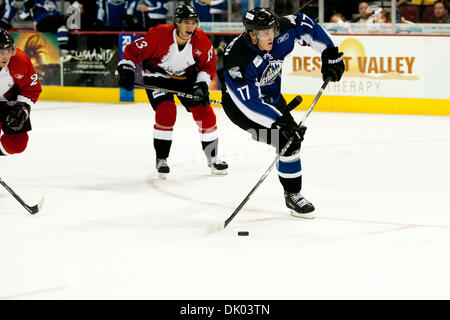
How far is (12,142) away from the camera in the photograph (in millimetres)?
4777

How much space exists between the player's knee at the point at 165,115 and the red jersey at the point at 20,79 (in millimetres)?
977

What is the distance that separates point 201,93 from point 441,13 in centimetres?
380

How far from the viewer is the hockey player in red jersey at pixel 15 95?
452cm

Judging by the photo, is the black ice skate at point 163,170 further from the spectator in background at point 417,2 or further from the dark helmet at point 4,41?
→ the spectator in background at point 417,2

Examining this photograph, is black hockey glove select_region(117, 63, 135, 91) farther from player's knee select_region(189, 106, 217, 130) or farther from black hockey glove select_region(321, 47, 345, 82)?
black hockey glove select_region(321, 47, 345, 82)

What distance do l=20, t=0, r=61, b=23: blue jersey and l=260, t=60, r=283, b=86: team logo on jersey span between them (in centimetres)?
674

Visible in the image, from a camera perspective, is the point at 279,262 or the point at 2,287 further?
the point at 279,262

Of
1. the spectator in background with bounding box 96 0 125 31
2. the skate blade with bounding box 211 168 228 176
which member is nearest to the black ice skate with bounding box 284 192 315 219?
the skate blade with bounding box 211 168 228 176

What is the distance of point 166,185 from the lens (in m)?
5.14

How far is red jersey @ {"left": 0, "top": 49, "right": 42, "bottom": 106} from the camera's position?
460 centimetres

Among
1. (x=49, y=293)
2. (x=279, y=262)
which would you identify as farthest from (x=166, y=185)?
(x=49, y=293)

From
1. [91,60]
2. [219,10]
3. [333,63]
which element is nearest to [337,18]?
[219,10]

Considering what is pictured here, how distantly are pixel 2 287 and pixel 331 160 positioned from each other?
3310 mm
